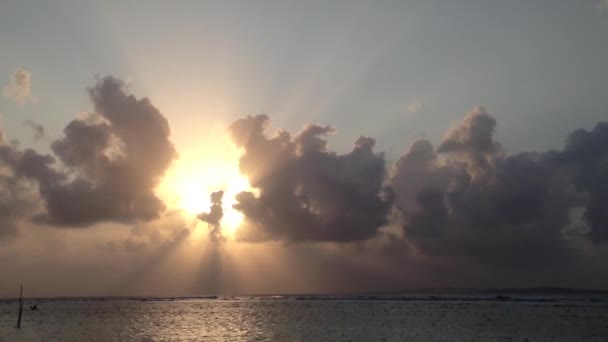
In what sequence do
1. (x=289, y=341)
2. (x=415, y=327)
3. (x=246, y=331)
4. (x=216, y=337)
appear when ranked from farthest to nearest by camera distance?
1. (x=415, y=327)
2. (x=246, y=331)
3. (x=216, y=337)
4. (x=289, y=341)

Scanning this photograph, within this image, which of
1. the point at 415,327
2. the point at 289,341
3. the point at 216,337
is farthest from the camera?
the point at 415,327

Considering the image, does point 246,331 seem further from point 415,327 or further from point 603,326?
point 603,326

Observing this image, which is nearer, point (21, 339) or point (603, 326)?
point (21, 339)

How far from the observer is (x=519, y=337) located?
2112 inches

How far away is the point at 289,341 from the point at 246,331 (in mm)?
13157

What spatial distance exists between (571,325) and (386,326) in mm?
28010

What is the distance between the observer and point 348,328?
212 ft

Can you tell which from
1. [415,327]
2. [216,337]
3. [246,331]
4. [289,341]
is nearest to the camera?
[289,341]

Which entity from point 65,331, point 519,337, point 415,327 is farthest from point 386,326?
point 65,331

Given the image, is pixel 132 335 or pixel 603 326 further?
pixel 603 326

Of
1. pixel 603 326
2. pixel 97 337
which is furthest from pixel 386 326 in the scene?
pixel 97 337

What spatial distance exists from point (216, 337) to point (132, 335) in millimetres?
11026

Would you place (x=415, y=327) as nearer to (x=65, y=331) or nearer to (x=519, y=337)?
(x=519, y=337)

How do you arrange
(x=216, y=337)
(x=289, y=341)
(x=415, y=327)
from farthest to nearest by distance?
(x=415, y=327)
(x=216, y=337)
(x=289, y=341)
